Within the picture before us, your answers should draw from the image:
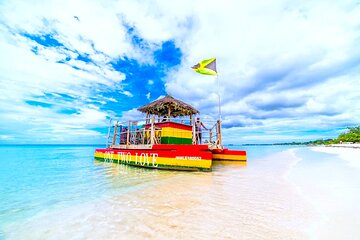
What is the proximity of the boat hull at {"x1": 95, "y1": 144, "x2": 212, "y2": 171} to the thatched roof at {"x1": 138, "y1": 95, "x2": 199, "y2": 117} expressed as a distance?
3267mm

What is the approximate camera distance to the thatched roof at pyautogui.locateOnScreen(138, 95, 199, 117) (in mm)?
12438

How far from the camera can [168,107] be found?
499 inches

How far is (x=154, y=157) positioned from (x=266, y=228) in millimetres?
7740

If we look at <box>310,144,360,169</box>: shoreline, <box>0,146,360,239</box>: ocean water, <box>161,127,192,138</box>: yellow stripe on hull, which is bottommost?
<box>0,146,360,239</box>: ocean water

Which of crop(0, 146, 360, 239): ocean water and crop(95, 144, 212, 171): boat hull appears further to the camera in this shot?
crop(95, 144, 212, 171): boat hull

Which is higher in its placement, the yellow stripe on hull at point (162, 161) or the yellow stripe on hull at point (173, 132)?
the yellow stripe on hull at point (173, 132)

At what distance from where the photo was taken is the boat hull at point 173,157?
9.19 metres

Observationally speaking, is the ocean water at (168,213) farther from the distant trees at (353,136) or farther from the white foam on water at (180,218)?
the distant trees at (353,136)

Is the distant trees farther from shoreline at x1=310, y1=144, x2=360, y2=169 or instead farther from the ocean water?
the ocean water

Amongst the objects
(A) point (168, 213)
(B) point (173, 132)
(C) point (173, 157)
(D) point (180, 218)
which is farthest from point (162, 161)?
(D) point (180, 218)

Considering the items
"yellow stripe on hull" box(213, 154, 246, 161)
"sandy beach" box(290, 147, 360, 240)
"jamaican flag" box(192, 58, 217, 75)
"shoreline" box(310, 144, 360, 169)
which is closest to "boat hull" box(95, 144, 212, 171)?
"sandy beach" box(290, 147, 360, 240)

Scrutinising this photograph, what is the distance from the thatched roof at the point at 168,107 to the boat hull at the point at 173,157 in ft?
10.7

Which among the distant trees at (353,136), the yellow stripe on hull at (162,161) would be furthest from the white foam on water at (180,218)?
the distant trees at (353,136)

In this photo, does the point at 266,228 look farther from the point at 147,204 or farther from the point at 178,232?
the point at 147,204
